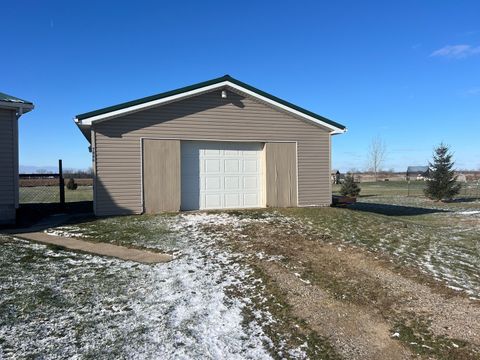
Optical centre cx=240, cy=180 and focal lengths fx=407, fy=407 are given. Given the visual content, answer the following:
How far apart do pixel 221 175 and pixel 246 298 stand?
8329 mm

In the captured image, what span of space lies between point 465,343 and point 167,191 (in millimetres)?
9849

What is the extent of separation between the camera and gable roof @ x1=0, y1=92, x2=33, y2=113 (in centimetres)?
1094

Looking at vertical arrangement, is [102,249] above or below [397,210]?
above

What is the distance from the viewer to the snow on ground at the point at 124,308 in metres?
4.34

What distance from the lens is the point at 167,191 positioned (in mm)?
13094

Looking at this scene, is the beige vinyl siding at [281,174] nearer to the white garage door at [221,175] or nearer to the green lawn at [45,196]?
the white garage door at [221,175]

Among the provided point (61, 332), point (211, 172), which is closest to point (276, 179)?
point (211, 172)

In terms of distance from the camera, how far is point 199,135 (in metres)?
13.5

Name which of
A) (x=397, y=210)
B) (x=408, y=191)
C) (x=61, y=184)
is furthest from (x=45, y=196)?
(x=408, y=191)

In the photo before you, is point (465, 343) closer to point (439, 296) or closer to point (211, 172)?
point (439, 296)

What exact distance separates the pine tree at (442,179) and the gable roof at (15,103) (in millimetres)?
26094

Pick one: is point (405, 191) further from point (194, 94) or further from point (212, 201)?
point (194, 94)

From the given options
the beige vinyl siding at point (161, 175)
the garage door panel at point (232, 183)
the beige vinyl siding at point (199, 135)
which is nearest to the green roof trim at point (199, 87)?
the beige vinyl siding at point (199, 135)

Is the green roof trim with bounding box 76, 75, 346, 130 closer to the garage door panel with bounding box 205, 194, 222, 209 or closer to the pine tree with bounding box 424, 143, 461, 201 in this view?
the garage door panel with bounding box 205, 194, 222, 209
